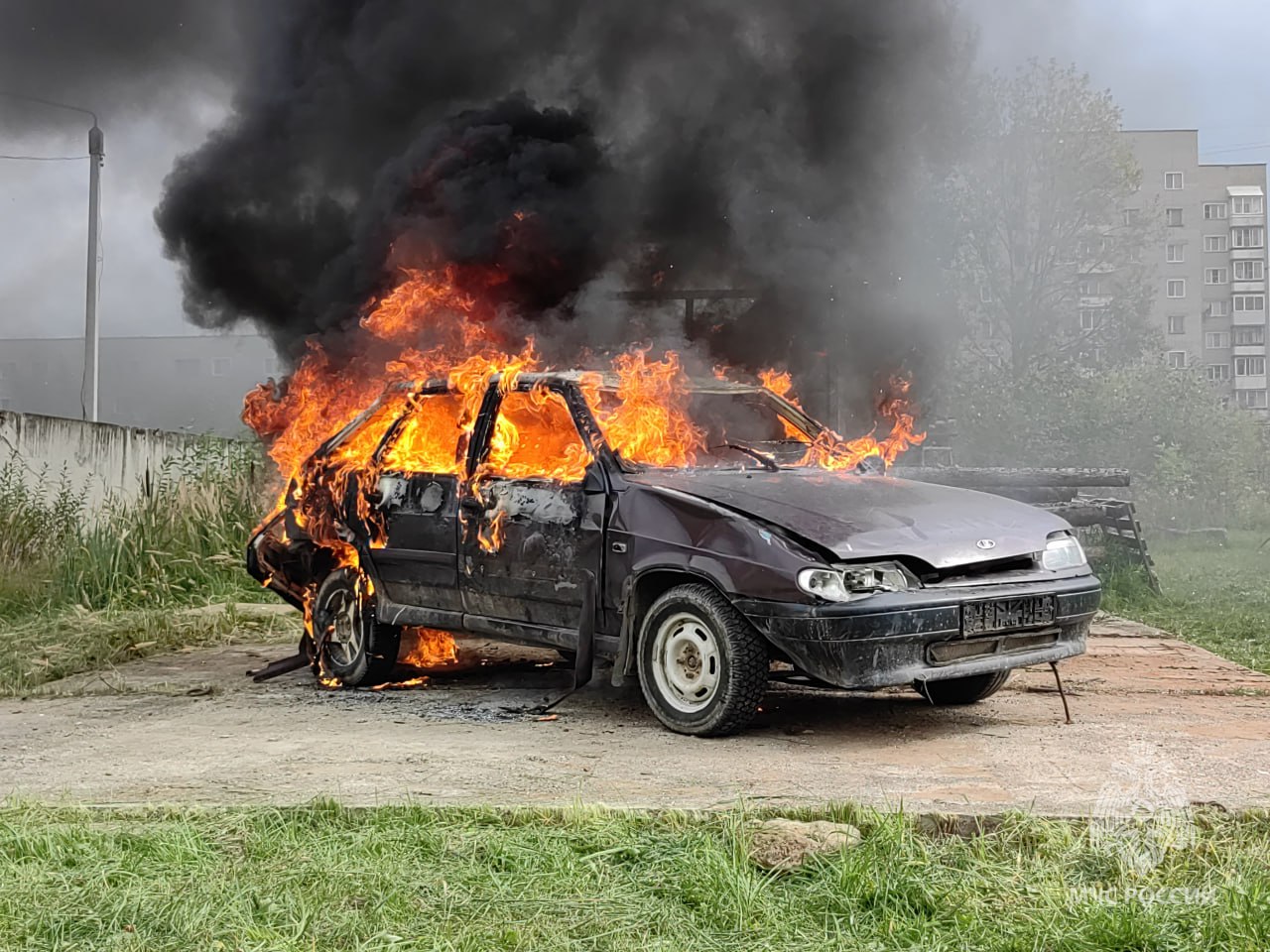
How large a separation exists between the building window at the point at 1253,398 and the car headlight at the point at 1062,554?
73.9m

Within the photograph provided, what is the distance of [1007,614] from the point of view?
17.0 ft

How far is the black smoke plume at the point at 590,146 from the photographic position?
9.45 metres

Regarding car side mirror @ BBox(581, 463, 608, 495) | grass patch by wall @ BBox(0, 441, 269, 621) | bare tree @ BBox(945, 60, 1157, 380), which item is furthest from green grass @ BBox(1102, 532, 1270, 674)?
bare tree @ BBox(945, 60, 1157, 380)

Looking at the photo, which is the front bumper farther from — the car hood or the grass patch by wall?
the grass patch by wall

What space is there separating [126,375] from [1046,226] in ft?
120

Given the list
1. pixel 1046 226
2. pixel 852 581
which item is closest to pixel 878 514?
pixel 852 581

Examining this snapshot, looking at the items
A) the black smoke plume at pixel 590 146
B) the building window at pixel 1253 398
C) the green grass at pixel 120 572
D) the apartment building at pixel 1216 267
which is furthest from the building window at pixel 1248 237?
the green grass at pixel 120 572

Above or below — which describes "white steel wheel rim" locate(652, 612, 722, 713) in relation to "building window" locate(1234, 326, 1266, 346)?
below

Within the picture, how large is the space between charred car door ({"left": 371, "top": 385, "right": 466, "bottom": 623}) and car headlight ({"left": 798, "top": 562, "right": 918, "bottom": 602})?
212 cm

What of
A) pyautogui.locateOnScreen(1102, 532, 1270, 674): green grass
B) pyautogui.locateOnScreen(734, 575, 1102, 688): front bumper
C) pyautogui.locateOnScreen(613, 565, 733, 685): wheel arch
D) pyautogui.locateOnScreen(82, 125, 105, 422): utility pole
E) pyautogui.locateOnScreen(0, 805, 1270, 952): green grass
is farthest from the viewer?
pyautogui.locateOnScreen(82, 125, 105, 422): utility pole

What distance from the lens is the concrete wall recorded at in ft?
35.7

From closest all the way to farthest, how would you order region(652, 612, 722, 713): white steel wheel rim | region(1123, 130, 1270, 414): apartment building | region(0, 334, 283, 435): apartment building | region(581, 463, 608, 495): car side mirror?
region(652, 612, 722, 713): white steel wheel rim → region(581, 463, 608, 495): car side mirror → region(0, 334, 283, 435): apartment building → region(1123, 130, 1270, 414): apartment building

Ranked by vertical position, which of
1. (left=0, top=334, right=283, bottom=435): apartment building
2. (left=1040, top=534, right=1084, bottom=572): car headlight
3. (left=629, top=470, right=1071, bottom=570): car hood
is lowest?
(left=1040, top=534, right=1084, bottom=572): car headlight

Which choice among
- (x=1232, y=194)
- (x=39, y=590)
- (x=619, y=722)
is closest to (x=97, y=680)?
(x=39, y=590)
